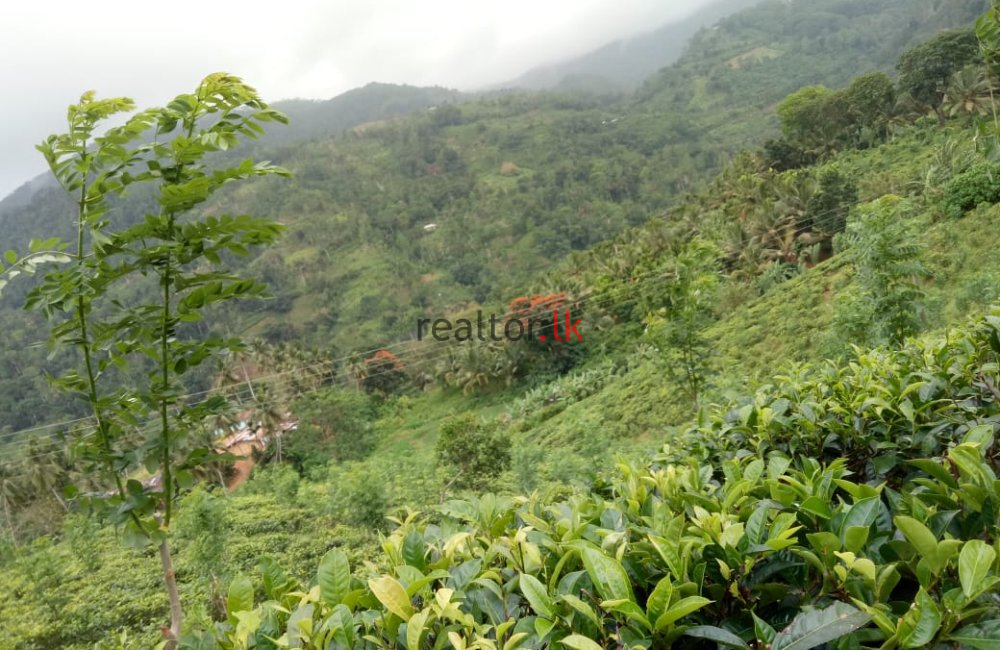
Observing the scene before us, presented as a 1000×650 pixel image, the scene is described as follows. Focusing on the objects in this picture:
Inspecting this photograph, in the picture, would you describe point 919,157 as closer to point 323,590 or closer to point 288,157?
point 323,590

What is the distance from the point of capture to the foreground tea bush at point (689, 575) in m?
0.76

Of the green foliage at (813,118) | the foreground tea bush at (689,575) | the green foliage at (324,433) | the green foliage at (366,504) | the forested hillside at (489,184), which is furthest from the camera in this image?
the forested hillside at (489,184)

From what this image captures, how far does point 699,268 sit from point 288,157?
350 feet

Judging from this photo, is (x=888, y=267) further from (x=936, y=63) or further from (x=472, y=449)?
(x=936, y=63)

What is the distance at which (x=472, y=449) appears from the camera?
12.6 meters

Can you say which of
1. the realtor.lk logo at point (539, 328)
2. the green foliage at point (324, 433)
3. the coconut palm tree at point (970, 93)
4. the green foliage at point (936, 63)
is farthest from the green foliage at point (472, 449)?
the green foliage at point (936, 63)

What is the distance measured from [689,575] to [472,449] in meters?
11.9

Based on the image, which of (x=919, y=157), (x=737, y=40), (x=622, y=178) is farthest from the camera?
(x=737, y=40)

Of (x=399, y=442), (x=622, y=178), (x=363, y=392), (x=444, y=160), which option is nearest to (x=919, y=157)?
(x=399, y=442)

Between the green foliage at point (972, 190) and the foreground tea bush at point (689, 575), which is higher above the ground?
the foreground tea bush at point (689, 575)

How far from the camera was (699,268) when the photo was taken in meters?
5.65

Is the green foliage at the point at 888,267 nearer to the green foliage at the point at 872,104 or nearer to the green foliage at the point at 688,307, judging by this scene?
the green foliage at the point at 688,307

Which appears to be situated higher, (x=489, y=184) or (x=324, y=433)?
(x=489, y=184)

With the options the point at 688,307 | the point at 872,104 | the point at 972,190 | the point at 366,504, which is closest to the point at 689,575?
the point at 688,307
